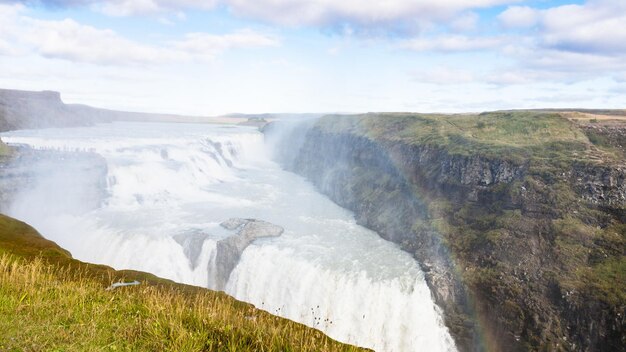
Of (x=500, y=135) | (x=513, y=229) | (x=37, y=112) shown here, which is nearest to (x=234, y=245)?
(x=513, y=229)

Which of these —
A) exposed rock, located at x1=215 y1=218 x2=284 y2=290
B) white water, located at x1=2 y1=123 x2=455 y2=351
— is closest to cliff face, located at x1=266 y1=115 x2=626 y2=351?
white water, located at x1=2 y1=123 x2=455 y2=351

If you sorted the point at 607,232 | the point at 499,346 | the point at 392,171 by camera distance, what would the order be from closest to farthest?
the point at 499,346
the point at 607,232
the point at 392,171

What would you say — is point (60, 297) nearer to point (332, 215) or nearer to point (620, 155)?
point (332, 215)

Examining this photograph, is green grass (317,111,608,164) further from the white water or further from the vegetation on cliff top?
the white water

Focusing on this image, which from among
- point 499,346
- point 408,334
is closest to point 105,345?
point 408,334

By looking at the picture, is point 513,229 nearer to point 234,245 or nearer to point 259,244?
point 259,244

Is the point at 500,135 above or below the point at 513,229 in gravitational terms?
above
